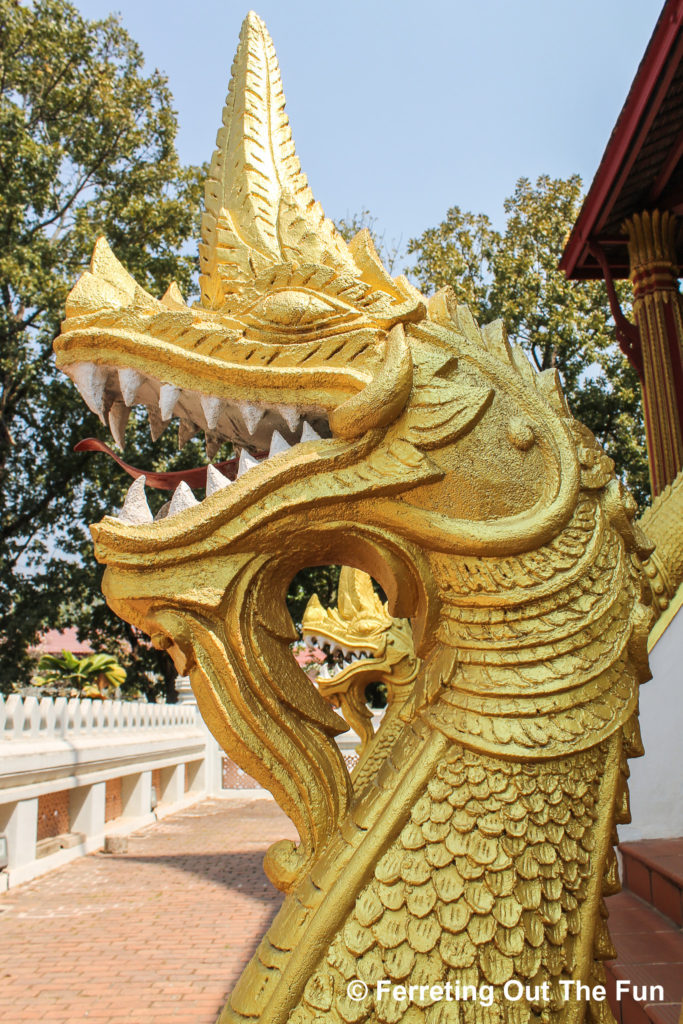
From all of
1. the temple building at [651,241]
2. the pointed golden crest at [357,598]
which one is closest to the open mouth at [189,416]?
the pointed golden crest at [357,598]

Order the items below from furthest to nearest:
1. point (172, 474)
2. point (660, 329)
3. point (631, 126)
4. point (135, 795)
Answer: point (135, 795) → point (660, 329) → point (631, 126) → point (172, 474)

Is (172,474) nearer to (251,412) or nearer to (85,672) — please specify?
(251,412)

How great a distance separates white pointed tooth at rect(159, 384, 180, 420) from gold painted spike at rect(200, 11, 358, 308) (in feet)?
0.81

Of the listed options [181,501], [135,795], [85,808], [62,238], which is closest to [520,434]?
[181,501]

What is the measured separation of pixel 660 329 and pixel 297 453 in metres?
4.43

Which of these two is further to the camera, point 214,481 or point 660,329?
point 660,329

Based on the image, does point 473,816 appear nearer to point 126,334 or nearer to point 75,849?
point 126,334

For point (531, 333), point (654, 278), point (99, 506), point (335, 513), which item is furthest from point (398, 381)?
point (531, 333)

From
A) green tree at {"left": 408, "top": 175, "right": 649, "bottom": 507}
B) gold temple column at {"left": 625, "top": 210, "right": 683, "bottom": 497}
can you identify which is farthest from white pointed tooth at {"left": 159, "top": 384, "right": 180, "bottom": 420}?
green tree at {"left": 408, "top": 175, "right": 649, "bottom": 507}

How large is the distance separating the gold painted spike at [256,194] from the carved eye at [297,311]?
94mm

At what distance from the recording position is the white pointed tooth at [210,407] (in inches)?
47.5

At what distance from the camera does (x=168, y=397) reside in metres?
1.20

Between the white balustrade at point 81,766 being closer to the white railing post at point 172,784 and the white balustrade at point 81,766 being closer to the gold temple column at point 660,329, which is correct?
the white railing post at point 172,784

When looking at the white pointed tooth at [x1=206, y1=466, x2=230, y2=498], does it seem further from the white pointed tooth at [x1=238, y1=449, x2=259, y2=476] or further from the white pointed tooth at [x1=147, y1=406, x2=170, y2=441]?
the white pointed tooth at [x1=147, y1=406, x2=170, y2=441]
